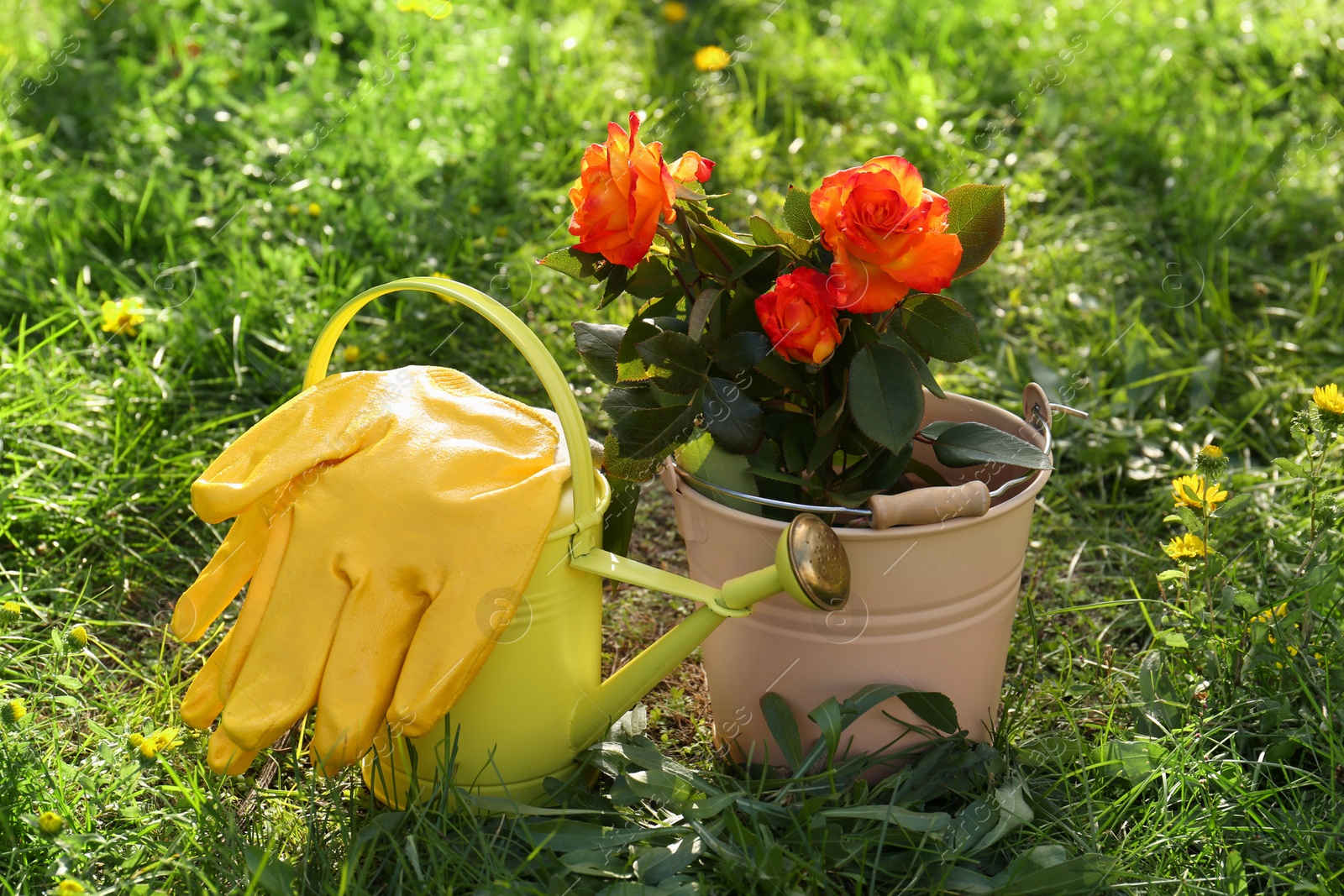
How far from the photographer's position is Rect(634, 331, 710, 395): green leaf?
1163 millimetres

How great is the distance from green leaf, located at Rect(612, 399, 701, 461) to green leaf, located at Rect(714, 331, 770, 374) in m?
0.06

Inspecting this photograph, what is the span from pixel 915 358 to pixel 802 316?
0.15 meters

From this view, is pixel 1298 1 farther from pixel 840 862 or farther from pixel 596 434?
pixel 840 862

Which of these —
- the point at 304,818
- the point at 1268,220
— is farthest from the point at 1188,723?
the point at 1268,220

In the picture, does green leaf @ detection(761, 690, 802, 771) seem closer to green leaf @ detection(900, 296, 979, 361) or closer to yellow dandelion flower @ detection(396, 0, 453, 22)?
green leaf @ detection(900, 296, 979, 361)

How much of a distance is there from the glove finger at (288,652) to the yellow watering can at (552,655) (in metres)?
0.12

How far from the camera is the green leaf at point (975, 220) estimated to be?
1195 mm

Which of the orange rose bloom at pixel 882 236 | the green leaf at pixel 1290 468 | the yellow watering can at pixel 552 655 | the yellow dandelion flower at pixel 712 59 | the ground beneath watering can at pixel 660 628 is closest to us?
the orange rose bloom at pixel 882 236

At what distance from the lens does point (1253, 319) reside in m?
2.46

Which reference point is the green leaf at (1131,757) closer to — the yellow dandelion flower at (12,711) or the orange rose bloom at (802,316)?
the orange rose bloom at (802,316)

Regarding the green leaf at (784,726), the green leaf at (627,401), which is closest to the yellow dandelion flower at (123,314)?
the green leaf at (627,401)

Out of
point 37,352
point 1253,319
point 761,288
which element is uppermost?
point 761,288

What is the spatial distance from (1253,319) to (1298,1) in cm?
164

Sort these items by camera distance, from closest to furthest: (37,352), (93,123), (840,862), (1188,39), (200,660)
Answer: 1. (840,862)
2. (200,660)
3. (37,352)
4. (93,123)
5. (1188,39)
